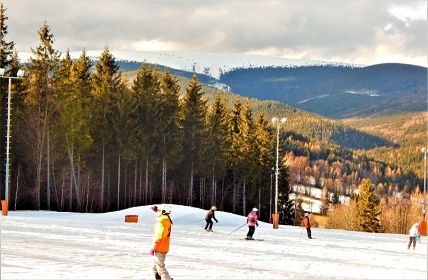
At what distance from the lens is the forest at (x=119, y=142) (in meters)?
56.8

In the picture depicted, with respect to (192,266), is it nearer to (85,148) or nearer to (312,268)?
(312,268)

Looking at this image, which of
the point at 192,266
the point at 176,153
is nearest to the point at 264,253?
the point at 192,266

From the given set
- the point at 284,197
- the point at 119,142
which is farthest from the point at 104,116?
the point at 284,197

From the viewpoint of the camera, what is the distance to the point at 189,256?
74.3ft

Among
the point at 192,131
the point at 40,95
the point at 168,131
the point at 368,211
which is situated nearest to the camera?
the point at 40,95

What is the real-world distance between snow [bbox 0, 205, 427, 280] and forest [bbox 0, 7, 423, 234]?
66.0 feet

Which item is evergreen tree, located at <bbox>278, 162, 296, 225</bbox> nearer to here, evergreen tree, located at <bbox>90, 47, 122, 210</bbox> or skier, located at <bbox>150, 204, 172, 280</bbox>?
evergreen tree, located at <bbox>90, 47, 122, 210</bbox>

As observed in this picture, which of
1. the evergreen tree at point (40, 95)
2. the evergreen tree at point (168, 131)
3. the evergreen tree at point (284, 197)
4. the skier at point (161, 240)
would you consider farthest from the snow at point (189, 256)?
the evergreen tree at point (284, 197)

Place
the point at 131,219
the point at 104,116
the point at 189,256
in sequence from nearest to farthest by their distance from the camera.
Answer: the point at 189,256
the point at 131,219
the point at 104,116

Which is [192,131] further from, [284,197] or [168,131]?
[284,197]

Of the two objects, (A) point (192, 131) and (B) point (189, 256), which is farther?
(A) point (192, 131)

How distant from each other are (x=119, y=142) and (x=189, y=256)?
139 ft

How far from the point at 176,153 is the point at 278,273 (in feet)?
170

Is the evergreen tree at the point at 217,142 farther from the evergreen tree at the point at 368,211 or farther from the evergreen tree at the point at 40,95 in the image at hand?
the evergreen tree at the point at 40,95
